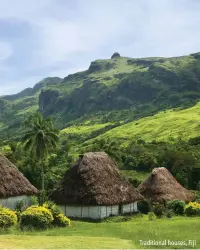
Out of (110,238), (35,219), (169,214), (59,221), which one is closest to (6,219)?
(35,219)

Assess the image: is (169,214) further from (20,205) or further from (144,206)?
(20,205)

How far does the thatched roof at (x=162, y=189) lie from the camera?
5381cm

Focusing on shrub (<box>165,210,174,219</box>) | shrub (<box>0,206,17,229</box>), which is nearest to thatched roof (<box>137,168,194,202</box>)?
shrub (<box>165,210,174,219</box>)

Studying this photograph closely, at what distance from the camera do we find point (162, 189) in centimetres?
5419

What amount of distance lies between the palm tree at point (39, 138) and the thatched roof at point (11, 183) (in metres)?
15.2

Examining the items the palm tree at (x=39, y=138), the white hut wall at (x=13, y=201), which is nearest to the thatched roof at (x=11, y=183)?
the white hut wall at (x=13, y=201)

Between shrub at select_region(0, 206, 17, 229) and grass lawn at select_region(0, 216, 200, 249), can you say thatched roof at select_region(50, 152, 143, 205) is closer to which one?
shrub at select_region(0, 206, 17, 229)

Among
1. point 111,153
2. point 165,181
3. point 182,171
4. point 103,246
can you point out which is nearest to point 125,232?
point 103,246

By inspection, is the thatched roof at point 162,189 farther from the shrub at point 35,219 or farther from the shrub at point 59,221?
the shrub at point 35,219

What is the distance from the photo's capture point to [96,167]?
157 feet

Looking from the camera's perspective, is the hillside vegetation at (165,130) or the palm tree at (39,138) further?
the hillside vegetation at (165,130)

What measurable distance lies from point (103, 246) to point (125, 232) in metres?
7.01

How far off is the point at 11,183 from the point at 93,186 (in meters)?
9.39

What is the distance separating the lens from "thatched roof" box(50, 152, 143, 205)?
148 ft
